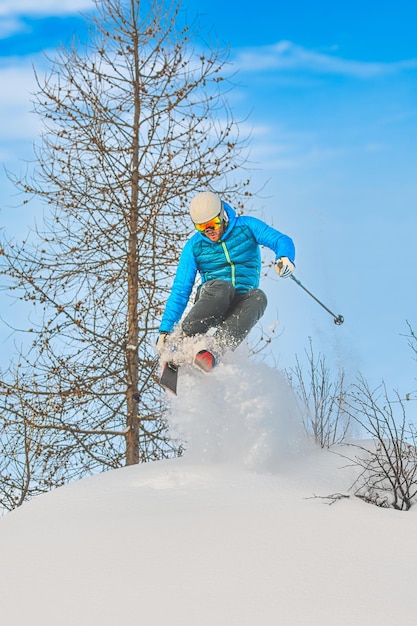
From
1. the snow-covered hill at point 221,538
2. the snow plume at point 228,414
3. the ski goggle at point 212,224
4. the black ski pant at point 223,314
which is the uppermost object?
the ski goggle at point 212,224

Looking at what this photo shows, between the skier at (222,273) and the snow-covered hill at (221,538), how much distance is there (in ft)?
1.26

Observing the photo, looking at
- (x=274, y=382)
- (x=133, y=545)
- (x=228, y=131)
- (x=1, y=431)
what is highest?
(x=228, y=131)

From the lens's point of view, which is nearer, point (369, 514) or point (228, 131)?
point (369, 514)

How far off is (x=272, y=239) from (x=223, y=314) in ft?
2.62

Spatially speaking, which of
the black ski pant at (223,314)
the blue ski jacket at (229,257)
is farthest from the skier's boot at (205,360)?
the blue ski jacket at (229,257)

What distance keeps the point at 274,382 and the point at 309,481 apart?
109 cm

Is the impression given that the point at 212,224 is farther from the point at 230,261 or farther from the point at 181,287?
the point at 181,287

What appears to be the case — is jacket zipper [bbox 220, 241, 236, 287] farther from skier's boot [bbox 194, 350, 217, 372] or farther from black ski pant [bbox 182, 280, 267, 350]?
skier's boot [bbox 194, 350, 217, 372]

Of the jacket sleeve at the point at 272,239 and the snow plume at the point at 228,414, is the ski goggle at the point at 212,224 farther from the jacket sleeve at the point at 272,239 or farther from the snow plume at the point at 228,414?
the snow plume at the point at 228,414

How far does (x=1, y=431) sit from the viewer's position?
32.7ft

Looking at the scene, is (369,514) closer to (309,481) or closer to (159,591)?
(309,481)

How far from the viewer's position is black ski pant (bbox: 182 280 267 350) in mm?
6195

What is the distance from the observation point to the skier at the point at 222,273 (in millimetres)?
6195

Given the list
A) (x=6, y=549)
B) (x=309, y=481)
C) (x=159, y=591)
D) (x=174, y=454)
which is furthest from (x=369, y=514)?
(x=174, y=454)
